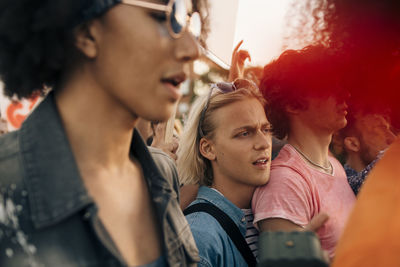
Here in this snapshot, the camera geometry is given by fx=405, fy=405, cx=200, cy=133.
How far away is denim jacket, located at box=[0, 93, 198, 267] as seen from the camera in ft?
3.90

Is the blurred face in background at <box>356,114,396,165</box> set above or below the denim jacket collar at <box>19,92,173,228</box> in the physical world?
below

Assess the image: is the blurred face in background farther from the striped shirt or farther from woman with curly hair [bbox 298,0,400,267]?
the striped shirt

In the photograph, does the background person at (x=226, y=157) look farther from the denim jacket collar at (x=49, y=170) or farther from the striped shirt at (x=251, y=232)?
the denim jacket collar at (x=49, y=170)

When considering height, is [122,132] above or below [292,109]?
above

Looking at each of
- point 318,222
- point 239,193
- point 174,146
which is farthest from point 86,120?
point 174,146

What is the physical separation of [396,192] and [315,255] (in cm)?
33

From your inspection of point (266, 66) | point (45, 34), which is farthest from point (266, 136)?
point (45, 34)

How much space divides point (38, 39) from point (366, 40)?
4.42 feet

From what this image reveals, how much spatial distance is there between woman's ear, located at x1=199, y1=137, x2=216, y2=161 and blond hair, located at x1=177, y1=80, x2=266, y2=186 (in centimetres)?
4

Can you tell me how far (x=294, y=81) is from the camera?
2.77 meters

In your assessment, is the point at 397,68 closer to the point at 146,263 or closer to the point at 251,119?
the point at 251,119

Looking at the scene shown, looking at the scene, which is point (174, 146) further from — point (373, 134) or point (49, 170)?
point (49, 170)

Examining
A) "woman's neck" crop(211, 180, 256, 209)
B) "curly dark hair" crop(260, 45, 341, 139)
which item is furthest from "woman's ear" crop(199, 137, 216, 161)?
"curly dark hair" crop(260, 45, 341, 139)

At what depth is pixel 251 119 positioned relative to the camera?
105 inches
